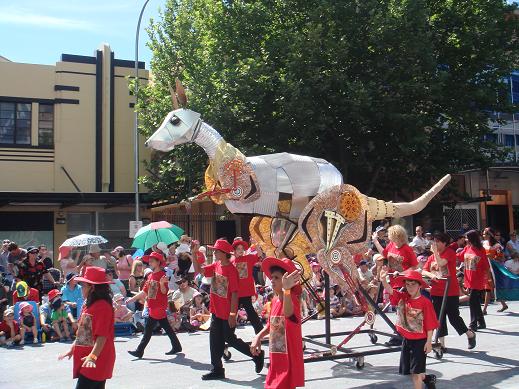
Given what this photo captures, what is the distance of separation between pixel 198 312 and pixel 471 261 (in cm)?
535

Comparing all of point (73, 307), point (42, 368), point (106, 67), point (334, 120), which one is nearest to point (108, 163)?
point (106, 67)

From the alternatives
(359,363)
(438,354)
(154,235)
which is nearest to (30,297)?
(154,235)

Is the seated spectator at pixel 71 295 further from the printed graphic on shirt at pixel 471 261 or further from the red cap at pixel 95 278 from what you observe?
the printed graphic on shirt at pixel 471 261

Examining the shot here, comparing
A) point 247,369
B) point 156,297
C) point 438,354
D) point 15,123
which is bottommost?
point 247,369

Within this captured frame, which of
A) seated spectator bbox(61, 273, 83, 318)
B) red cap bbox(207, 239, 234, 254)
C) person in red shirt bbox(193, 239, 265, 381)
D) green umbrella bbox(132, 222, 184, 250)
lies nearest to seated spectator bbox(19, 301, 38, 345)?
seated spectator bbox(61, 273, 83, 318)

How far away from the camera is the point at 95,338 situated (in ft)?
17.4

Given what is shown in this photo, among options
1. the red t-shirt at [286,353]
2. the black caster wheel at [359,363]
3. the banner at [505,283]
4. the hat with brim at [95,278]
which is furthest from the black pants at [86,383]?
the banner at [505,283]

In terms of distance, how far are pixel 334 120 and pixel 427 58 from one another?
312 cm

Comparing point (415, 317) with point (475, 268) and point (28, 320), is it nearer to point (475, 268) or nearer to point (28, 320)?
point (475, 268)

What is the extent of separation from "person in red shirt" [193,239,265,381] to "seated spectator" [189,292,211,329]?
14.2 feet

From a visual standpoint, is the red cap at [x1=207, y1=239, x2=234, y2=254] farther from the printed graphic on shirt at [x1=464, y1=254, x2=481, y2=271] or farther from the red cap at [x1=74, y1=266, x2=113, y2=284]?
the printed graphic on shirt at [x1=464, y1=254, x2=481, y2=271]

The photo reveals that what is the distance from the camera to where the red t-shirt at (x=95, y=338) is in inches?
204

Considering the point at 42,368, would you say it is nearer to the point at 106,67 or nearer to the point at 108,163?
the point at 108,163

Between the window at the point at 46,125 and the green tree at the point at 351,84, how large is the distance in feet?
16.8
